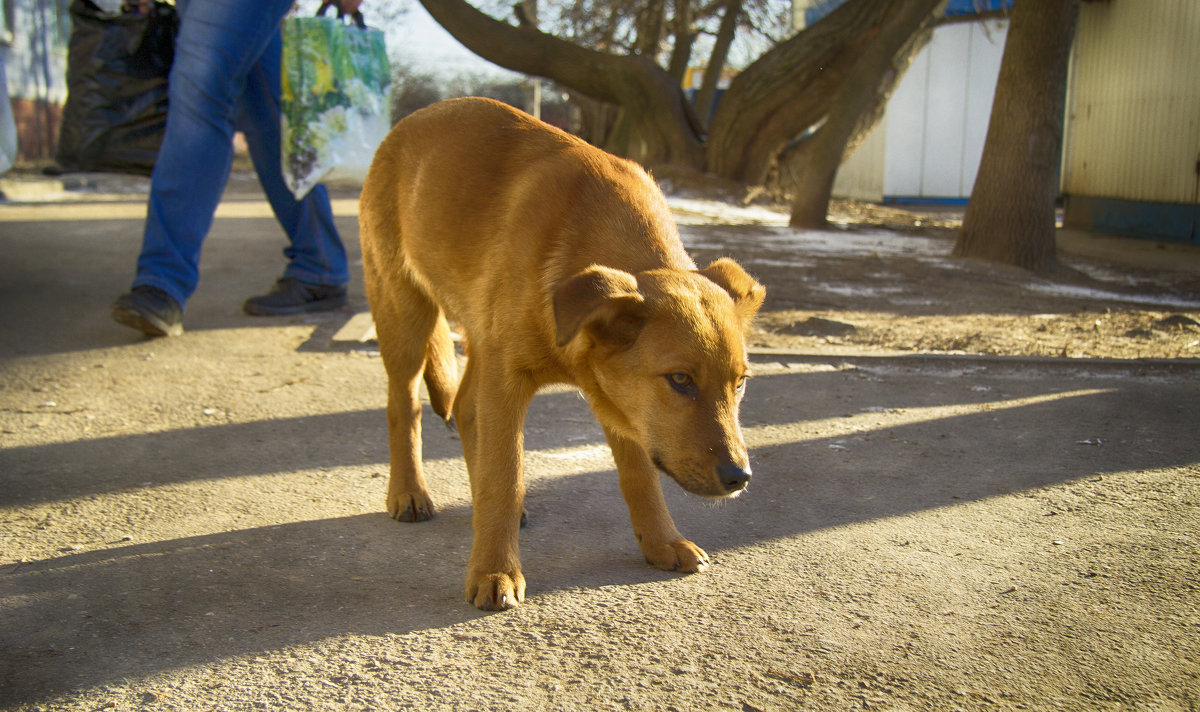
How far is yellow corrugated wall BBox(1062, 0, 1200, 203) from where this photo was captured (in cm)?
1180

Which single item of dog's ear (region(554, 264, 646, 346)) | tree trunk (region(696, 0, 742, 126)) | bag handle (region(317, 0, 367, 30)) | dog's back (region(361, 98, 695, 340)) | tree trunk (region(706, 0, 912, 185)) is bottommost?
dog's ear (region(554, 264, 646, 346))

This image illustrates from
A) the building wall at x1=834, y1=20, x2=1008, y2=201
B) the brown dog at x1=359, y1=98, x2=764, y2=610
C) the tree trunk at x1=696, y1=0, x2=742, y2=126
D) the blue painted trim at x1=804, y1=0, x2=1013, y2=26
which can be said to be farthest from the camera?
the tree trunk at x1=696, y1=0, x2=742, y2=126

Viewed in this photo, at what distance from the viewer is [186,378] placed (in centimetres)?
482

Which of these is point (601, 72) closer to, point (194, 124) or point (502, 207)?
point (194, 124)

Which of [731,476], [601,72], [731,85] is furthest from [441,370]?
[731,85]

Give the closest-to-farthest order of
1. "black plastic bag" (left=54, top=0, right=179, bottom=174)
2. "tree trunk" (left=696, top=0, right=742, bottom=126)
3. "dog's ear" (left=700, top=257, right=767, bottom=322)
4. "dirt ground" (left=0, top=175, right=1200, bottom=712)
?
"dirt ground" (left=0, top=175, right=1200, bottom=712)
"dog's ear" (left=700, top=257, right=767, bottom=322)
"black plastic bag" (left=54, top=0, right=179, bottom=174)
"tree trunk" (left=696, top=0, right=742, bottom=126)

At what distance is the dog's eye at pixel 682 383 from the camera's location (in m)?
2.53

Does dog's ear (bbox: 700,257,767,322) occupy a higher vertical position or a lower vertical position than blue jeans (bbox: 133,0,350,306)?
lower

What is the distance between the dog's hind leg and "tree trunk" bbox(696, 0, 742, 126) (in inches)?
738

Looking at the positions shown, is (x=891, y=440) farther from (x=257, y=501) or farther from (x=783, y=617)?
(x=257, y=501)

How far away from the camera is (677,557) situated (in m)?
2.86

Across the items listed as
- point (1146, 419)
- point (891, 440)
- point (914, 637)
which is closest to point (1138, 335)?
point (1146, 419)

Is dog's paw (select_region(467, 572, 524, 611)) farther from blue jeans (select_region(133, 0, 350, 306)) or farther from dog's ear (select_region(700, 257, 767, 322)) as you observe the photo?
blue jeans (select_region(133, 0, 350, 306))

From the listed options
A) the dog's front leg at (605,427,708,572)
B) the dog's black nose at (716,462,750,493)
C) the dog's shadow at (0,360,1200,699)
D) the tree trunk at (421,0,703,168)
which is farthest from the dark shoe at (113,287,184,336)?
the tree trunk at (421,0,703,168)
